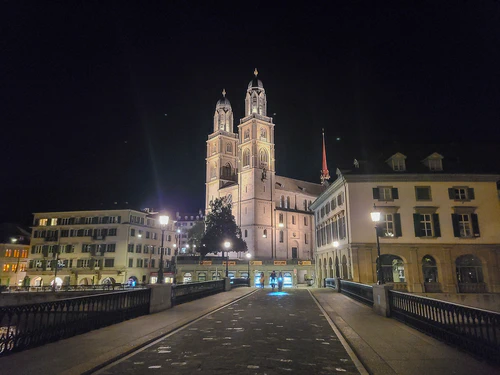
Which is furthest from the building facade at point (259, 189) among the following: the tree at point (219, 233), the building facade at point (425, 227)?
the building facade at point (425, 227)

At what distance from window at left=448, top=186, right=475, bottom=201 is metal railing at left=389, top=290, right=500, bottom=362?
24.8 m

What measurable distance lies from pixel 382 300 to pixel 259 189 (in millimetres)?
70330

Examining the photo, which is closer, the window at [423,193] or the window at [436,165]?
the window at [423,193]

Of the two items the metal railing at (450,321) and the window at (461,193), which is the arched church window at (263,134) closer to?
the window at (461,193)

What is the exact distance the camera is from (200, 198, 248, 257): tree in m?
71.7

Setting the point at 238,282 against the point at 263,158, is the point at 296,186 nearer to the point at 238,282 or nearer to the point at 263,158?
the point at 263,158

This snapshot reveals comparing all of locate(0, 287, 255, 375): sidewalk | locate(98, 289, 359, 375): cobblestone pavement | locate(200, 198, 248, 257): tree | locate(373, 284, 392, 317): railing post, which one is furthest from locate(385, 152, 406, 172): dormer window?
locate(200, 198, 248, 257): tree

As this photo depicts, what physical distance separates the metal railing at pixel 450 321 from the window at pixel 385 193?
21462 millimetres

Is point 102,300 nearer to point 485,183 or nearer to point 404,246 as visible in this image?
point 404,246

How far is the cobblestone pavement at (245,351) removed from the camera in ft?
24.1

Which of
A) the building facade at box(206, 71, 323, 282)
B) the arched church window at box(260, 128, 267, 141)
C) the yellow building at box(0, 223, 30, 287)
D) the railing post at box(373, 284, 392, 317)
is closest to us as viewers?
the railing post at box(373, 284, 392, 317)

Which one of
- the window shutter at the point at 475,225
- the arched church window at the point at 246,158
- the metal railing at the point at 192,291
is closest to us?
the metal railing at the point at 192,291

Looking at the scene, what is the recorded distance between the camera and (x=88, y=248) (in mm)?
63812

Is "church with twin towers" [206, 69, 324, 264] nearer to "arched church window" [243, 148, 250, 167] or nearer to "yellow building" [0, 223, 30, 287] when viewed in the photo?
"arched church window" [243, 148, 250, 167]
